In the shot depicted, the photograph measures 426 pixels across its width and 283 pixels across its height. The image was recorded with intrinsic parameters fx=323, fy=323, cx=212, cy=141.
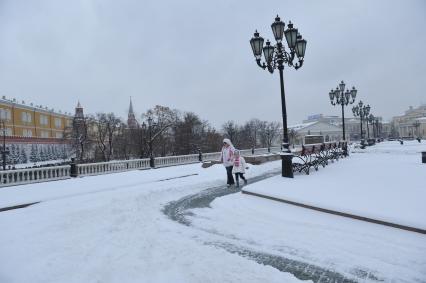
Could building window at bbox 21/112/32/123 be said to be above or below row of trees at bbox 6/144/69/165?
above

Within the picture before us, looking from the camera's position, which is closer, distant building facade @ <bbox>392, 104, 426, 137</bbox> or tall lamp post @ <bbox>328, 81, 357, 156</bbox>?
tall lamp post @ <bbox>328, 81, 357, 156</bbox>

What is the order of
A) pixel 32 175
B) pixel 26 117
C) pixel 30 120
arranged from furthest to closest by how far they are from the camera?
pixel 30 120
pixel 26 117
pixel 32 175

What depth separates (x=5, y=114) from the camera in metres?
65.3

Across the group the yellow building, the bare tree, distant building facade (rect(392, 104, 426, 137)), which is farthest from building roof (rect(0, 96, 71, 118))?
distant building facade (rect(392, 104, 426, 137))

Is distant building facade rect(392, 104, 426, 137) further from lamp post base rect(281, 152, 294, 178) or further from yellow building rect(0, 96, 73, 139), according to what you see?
lamp post base rect(281, 152, 294, 178)

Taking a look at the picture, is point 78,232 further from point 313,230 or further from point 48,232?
point 313,230

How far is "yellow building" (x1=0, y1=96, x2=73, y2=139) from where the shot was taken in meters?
66.1

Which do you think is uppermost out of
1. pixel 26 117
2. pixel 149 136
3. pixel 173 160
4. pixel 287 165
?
pixel 26 117

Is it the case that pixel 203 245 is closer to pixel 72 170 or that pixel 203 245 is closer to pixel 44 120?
pixel 72 170

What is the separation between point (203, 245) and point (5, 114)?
73.3 metres

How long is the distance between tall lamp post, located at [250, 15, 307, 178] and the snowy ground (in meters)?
2.81

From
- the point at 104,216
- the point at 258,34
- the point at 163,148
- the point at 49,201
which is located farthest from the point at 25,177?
the point at 163,148

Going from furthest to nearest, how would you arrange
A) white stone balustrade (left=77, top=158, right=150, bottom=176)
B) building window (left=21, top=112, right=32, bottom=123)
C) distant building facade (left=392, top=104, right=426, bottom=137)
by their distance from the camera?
distant building facade (left=392, top=104, right=426, bottom=137) → building window (left=21, top=112, right=32, bottom=123) → white stone balustrade (left=77, top=158, right=150, bottom=176)

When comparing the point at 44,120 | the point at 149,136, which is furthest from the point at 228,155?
the point at 44,120
